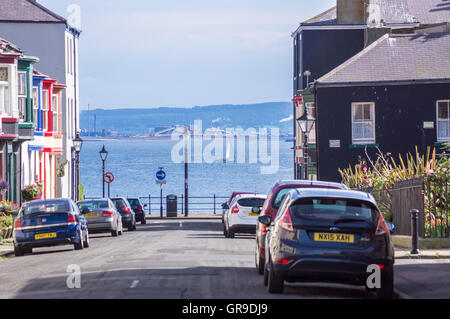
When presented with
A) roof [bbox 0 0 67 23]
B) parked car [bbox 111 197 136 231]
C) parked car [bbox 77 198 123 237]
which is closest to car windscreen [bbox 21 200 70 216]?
parked car [bbox 77 198 123 237]

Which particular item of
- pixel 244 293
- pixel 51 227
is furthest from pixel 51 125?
pixel 244 293

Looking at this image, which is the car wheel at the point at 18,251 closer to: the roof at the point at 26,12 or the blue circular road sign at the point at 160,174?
the roof at the point at 26,12

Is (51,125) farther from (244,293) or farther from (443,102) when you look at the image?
(244,293)

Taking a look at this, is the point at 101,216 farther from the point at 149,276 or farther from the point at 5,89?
the point at 149,276

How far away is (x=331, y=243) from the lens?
13734 millimetres

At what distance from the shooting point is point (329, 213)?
549 inches

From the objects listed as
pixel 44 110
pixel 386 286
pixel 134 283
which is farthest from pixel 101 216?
pixel 386 286

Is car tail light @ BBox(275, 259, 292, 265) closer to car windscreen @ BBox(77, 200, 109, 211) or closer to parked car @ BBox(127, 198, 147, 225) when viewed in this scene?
car windscreen @ BBox(77, 200, 109, 211)

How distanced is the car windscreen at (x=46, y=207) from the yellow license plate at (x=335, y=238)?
13888 millimetres

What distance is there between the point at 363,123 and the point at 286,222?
35.9 meters

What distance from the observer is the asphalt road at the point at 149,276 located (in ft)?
46.9
